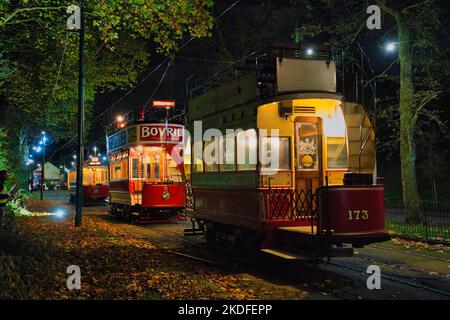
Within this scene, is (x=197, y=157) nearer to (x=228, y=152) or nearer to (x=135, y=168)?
(x=228, y=152)

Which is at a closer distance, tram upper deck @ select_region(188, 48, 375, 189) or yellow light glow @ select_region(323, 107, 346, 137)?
tram upper deck @ select_region(188, 48, 375, 189)

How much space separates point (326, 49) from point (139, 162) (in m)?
13.0

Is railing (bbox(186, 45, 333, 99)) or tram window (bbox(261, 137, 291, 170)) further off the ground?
railing (bbox(186, 45, 333, 99))

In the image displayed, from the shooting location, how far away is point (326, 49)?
1071 centimetres

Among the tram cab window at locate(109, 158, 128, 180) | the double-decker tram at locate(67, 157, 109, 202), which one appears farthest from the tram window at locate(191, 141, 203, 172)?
the double-decker tram at locate(67, 157, 109, 202)

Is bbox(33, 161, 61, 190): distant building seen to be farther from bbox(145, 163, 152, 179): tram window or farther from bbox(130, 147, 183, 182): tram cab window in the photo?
bbox(145, 163, 152, 179): tram window

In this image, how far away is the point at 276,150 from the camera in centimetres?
1041

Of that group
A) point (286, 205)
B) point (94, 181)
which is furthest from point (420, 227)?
point (94, 181)

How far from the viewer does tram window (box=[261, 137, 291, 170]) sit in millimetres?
10297

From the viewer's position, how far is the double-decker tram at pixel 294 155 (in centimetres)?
932

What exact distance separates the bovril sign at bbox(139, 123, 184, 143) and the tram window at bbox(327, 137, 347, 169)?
1181 centimetres

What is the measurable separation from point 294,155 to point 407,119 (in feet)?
31.6

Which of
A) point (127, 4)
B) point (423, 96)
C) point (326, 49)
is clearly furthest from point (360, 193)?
point (423, 96)

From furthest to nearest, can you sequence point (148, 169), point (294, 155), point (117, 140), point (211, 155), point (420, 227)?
point (117, 140)
point (148, 169)
point (420, 227)
point (211, 155)
point (294, 155)
